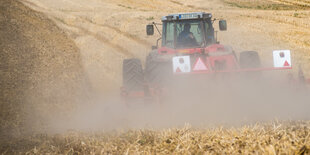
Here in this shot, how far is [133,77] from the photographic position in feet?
25.4

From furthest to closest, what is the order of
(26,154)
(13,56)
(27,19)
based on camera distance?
(27,19), (13,56), (26,154)

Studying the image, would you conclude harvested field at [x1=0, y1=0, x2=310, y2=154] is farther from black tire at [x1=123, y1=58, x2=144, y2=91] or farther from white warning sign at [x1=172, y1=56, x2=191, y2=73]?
white warning sign at [x1=172, y1=56, x2=191, y2=73]

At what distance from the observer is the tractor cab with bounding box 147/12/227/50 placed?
346 inches

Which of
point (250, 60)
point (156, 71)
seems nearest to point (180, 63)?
point (156, 71)

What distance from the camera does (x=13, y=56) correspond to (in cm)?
1053

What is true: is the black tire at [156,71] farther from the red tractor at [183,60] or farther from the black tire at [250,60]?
the black tire at [250,60]

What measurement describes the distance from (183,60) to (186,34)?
2.11 metres

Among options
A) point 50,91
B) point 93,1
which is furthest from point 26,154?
point 93,1

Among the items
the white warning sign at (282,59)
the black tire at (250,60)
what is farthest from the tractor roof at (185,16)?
the white warning sign at (282,59)

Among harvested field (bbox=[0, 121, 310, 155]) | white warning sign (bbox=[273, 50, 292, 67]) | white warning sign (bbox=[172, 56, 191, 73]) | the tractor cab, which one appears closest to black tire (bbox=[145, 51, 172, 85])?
white warning sign (bbox=[172, 56, 191, 73])

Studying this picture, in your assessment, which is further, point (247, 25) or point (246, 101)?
point (247, 25)

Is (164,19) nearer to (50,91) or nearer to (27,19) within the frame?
(50,91)

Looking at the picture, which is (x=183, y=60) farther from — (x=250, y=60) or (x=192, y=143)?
(x=192, y=143)

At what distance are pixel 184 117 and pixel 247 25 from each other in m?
15.1
